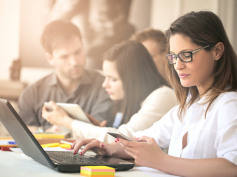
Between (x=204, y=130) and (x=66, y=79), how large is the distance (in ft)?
5.49

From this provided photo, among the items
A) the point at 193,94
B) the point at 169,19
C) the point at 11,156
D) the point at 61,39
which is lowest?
the point at 11,156

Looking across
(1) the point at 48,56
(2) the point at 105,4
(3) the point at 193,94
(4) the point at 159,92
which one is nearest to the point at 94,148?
(3) the point at 193,94

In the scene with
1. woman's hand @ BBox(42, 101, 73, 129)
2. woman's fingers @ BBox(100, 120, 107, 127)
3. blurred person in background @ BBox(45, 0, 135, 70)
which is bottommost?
woman's fingers @ BBox(100, 120, 107, 127)

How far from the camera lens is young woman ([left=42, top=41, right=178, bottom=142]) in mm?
1835

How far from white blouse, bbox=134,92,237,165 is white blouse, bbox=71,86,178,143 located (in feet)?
1.61

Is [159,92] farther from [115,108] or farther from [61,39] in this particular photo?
[61,39]

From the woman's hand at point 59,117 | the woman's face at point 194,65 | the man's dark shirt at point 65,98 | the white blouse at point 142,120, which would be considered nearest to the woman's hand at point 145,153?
the woman's face at point 194,65

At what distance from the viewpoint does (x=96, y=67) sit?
241cm

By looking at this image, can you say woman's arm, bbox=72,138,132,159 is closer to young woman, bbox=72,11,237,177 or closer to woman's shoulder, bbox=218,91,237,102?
young woman, bbox=72,11,237,177

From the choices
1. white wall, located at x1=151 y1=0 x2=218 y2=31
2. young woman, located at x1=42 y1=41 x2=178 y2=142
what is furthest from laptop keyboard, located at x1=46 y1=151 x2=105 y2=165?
white wall, located at x1=151 y1=0 x2=218 y2=31

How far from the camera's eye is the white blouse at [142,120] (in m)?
1.68

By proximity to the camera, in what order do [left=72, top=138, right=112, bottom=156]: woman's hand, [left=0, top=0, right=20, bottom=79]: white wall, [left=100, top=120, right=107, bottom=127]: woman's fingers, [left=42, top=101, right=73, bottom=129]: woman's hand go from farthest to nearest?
[left=0, top=0, right=20, bottom=79]: white wall < [left=100, top=120, right=107, bottom=127]: woman's fingers < [left=42, top=101, right=73, bottom=129]: woman's hand < [left=72, top=138, right=112, bottom=156]: woman's hand

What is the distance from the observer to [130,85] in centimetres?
219

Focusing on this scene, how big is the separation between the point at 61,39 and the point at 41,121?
744 mm
